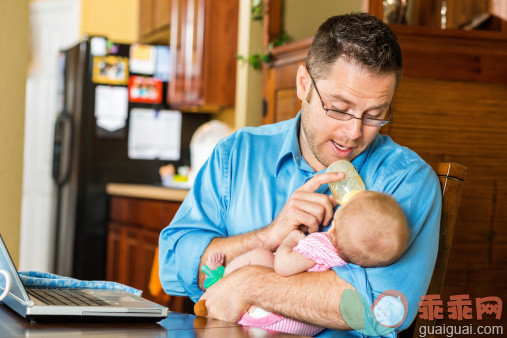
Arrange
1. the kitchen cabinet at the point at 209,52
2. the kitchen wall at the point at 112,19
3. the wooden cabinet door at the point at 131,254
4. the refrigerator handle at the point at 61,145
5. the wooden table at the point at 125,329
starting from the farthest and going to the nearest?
the kitchen wall at the point at 112,19 → the refrigerator handle at the point at 61,145 → the kitchen cabinet at the point at 209,52 → the wooden cabinet door at the point at 131,254 → the wooden table at the point at 125,329

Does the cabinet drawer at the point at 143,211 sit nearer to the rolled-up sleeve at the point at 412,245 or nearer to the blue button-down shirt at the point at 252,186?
the blue button-down shirt at the point at 252,186

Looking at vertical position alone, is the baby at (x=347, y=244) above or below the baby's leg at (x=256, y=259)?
above

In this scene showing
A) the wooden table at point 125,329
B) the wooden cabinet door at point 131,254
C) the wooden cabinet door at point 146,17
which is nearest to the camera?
the wooden table at point 125,329

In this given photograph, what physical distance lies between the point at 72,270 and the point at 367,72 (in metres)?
4.31

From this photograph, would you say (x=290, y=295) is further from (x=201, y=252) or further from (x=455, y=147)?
(x=455, y=147)

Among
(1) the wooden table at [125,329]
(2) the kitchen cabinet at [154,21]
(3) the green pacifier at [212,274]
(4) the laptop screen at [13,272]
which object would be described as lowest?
(3) the green pacifier at [212,274]

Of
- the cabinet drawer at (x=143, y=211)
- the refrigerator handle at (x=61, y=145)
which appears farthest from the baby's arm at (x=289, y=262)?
the refrigerator handle at (x=61, y=145)

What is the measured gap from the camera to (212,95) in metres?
5.18

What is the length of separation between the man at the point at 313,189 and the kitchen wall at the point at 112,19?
491cm

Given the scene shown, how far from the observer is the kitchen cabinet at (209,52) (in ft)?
16.7

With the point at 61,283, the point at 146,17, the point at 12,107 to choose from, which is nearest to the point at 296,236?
the point at 61,283

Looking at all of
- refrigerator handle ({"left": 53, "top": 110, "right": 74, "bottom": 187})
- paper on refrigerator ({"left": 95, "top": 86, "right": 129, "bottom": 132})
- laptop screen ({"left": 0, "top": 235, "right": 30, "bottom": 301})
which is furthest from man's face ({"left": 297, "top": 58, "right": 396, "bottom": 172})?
refrigerator handle ({"left": 53, "top": 110, "right": 74, "bottom": 187})

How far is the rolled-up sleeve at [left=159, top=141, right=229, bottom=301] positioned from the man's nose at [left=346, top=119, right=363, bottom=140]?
1.30 ft

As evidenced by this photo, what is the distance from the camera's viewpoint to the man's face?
172cm
